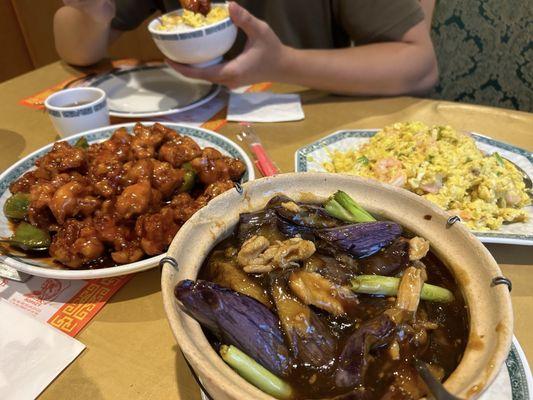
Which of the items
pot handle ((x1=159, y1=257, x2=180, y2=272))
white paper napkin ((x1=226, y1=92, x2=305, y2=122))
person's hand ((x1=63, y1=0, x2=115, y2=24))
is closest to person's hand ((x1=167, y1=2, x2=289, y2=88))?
white paper napkin ((x1=226, y1=92, x2=305, y2=122))

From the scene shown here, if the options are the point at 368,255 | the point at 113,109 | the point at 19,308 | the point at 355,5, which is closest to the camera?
the point at 368,255

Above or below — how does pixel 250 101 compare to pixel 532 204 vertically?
above

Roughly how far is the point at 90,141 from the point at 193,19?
0.77 m

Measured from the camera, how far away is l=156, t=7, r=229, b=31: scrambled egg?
196cm

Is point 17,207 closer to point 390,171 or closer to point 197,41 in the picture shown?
point 197,41

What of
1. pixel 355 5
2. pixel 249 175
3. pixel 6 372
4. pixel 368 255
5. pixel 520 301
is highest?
pixel 355 5

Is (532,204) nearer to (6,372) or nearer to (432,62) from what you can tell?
(432,62)

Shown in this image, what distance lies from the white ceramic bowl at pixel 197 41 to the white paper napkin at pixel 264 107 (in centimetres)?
28

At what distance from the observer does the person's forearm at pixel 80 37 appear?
2646 mm

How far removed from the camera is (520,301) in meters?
1.14

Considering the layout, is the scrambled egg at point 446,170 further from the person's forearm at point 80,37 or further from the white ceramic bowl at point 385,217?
the person's forearm at point 80,37

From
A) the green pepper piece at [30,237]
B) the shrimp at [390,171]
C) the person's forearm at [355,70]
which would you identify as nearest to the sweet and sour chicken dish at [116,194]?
the green pepper piece at [30,237]

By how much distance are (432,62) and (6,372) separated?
251cm

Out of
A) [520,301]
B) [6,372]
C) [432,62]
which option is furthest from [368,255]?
[432,62]
